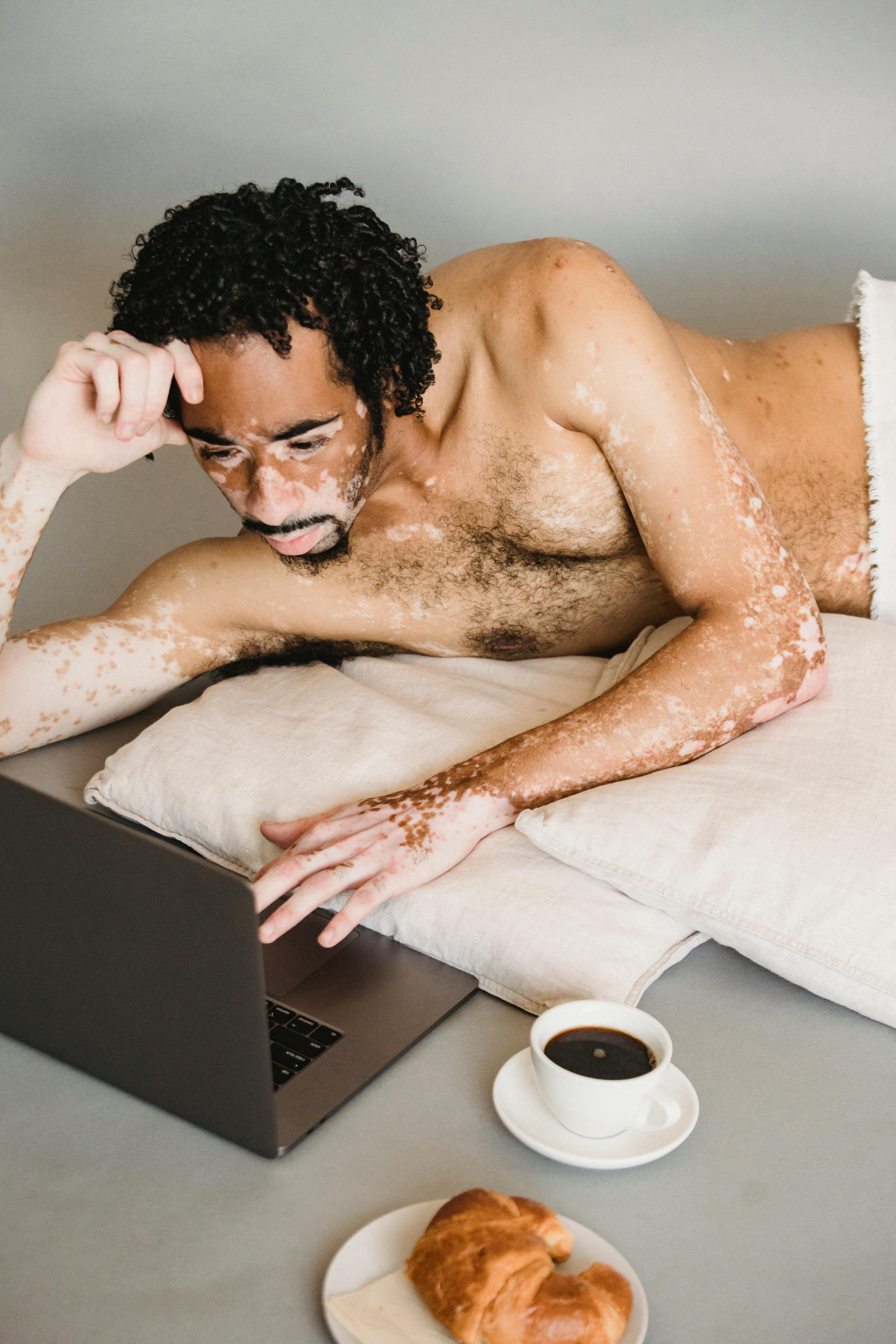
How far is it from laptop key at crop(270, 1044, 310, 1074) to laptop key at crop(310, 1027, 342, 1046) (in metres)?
0.02

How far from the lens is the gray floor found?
2.32 ft

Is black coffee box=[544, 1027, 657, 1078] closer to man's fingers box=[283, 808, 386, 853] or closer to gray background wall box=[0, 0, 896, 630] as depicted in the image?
man's fingers box=[283, 808, 386, 853]

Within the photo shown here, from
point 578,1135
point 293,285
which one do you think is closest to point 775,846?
point 578,1135

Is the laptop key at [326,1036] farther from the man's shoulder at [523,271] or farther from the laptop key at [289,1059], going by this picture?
the man's shoulder at [523,271]

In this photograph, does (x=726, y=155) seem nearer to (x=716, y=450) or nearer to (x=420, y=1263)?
(x=716, y=450)

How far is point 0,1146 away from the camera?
84cm

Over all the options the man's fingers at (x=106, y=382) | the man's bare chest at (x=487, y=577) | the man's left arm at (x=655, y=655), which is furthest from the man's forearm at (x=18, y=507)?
the man's left arm at (x=655, y=655)

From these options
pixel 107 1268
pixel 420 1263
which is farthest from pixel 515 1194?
pixel 107 1268

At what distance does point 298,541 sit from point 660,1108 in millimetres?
776

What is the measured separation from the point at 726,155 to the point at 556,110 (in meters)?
0.35

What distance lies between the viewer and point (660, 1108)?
0.82 meters

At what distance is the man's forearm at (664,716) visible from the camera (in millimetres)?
1163

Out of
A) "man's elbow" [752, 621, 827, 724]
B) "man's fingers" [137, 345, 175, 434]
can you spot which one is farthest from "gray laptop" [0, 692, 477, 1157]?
"man's fingers" [137, 345, 175, 434]

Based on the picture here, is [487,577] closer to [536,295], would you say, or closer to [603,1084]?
[536,295]
